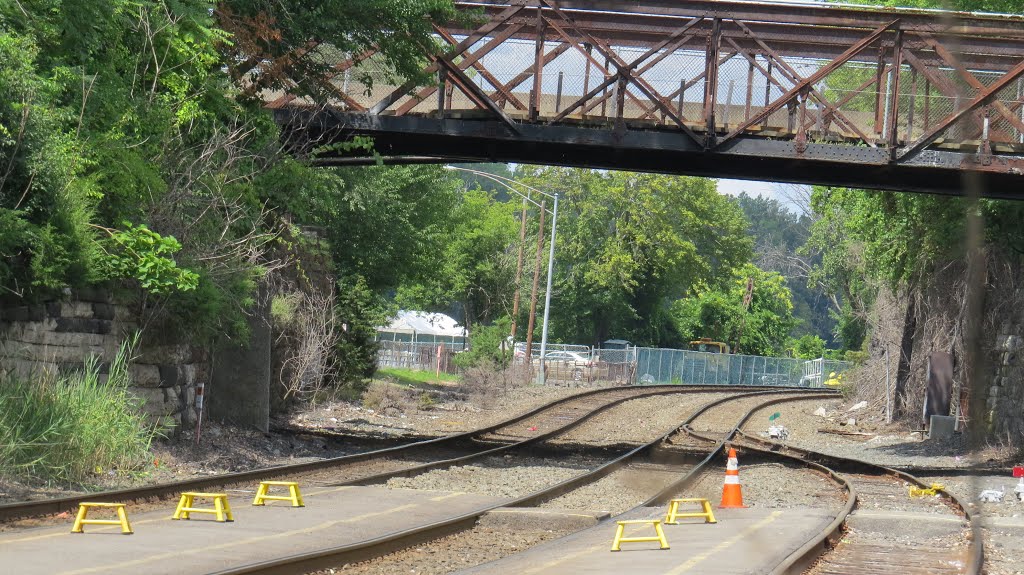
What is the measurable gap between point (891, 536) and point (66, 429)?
358 inches

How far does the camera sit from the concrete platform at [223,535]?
25.6ft

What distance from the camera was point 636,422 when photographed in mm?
29781

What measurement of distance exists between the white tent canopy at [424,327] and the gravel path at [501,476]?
6350 centimetres

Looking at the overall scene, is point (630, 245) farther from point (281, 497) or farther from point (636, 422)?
point (281, 497)

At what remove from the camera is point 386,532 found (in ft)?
33.2

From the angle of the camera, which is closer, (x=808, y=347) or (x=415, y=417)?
(x=415, y=417)

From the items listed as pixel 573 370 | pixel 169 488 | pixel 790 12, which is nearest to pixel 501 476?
pixel 169 488

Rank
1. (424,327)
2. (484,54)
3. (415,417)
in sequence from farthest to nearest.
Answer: (424,327) → (415,417) → (484,54)

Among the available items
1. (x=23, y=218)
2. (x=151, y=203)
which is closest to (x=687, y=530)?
(x=23, y=218)

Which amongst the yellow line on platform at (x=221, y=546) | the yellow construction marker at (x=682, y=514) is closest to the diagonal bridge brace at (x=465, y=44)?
the yellow line on platform at (x=221, y=546)

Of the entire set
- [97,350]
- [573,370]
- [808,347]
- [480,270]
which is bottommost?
[573,370]

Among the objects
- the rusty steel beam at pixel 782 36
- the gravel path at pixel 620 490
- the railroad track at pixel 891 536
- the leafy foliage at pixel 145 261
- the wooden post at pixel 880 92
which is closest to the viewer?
the railroad track at pixel 891 536

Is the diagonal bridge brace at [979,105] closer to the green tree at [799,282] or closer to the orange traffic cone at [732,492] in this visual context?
the orange traffic cone at [732,492]

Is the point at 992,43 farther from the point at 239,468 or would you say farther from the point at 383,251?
the point at 383,251
